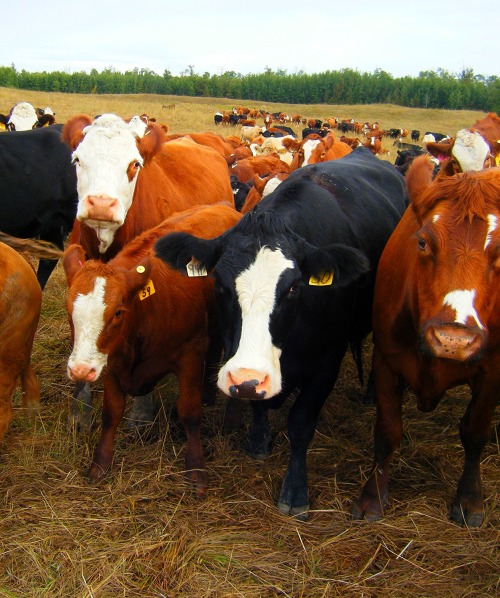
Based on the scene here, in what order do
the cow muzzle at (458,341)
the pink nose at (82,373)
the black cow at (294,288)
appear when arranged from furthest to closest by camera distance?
the pink nose at (82,373), the black cow at (294,288), the cow muzzle at (458,341)

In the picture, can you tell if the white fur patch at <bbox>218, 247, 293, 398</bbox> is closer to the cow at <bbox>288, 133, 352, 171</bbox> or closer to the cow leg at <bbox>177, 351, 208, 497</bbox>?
the cow leg at <bbox>177, 351, 208, 497</bbox>

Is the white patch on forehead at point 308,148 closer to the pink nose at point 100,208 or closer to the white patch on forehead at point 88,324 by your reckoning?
the pink nose at point 100,208

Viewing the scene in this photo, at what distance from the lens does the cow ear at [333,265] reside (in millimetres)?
2947

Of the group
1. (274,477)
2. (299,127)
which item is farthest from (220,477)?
(299,127)

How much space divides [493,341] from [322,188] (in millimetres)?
A: 1524

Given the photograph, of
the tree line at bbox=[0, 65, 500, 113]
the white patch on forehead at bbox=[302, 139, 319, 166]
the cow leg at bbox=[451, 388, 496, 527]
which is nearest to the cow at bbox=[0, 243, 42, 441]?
the cow leg at bbox=[451, 388, 496, 527]

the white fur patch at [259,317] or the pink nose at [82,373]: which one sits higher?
the white fur patch at [259,317]

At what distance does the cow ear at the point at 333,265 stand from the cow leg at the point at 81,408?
2.02 m

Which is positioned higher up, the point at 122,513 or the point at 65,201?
the point at 65,201

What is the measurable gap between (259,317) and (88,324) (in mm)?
948

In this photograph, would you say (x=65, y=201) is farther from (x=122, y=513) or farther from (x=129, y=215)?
(x=122, y=513)

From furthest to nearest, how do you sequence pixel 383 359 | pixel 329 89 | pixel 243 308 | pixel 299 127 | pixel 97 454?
pixel 329 89, pixel 299 127, pixel 97 454, pixel 383 359, pixel 243 308

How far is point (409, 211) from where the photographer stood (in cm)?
349

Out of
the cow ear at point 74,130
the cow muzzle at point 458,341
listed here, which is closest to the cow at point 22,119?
the cow ear at point 74,130
